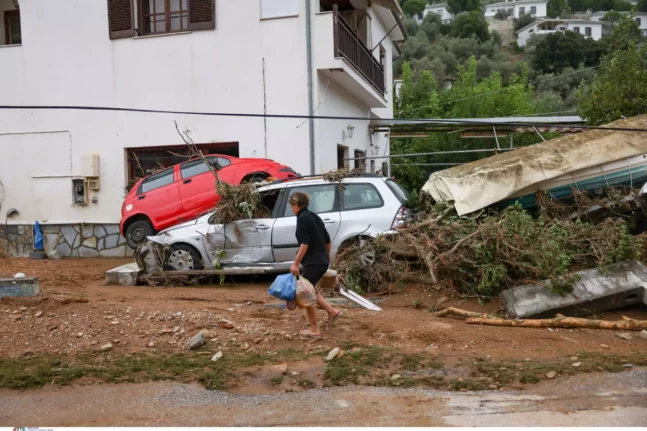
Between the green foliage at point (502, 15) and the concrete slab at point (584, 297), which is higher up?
the green foliage at point (502, 15)

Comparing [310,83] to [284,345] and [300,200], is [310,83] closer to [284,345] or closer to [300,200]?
[300,200]

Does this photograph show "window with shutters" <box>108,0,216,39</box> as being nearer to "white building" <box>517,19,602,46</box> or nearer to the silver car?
the silver car

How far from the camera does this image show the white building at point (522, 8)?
334ft

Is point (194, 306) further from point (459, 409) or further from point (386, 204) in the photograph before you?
point (459, 409)

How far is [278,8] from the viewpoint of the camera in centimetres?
1301

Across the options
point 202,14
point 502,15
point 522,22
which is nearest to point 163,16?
point 202,14

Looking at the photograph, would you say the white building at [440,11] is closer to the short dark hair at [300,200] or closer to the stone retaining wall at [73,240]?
the stone retaining wall at [73,240]

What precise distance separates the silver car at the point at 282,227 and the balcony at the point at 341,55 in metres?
3.99

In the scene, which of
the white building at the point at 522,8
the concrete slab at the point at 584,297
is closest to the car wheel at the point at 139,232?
the concrete slab at the point at 584,297

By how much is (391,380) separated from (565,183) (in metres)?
6.28

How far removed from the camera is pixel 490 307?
8.04 m

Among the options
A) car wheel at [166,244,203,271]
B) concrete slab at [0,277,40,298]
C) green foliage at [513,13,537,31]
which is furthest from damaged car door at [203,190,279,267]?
green foliage at [513,13,537,31]

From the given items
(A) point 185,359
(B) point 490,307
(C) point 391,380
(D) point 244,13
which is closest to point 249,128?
(D) point 244,13

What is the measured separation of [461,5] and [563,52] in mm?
41048
